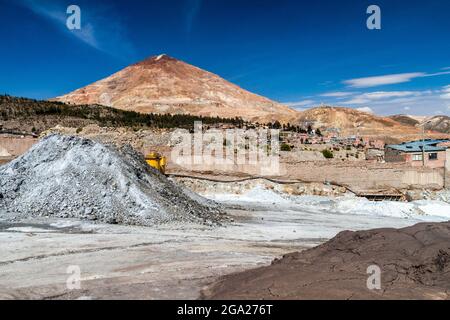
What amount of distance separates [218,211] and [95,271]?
975 centimetres

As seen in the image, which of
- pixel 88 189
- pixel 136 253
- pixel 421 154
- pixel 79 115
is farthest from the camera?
pixel 79 115

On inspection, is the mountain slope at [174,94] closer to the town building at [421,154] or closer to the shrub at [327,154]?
the shrub at [327,154]

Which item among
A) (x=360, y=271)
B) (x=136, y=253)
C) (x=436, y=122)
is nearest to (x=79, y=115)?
(x=136, y=253)

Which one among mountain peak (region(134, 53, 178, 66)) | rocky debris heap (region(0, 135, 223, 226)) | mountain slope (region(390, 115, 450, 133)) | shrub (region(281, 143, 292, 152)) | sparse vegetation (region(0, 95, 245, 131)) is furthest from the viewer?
mountain peak (region(134, 53, 178, 66))

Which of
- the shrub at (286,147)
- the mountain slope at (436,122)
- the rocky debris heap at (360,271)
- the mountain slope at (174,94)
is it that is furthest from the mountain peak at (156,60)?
the rocky debris heap at (360,271)

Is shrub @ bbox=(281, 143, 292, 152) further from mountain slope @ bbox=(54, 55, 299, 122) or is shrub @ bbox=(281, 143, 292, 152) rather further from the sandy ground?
mountain slope @ bbox=(54, 55, 299, 122)

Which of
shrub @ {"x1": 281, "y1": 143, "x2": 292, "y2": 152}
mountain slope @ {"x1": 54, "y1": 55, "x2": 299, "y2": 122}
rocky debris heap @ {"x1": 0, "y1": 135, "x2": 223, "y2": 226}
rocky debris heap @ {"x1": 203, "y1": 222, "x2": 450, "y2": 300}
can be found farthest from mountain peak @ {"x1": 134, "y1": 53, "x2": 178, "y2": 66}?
rocky debris heap @ {"x1": 203, "y1": 222, "x2": 450, "y2": 300}

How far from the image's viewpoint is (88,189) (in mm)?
15586

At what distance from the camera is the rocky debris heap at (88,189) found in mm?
15008

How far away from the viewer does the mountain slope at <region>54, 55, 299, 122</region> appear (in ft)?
277

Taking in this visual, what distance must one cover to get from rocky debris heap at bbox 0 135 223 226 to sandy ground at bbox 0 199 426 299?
75 centimetres

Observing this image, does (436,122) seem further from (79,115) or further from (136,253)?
(136,253)

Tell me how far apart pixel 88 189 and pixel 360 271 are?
420 inches
